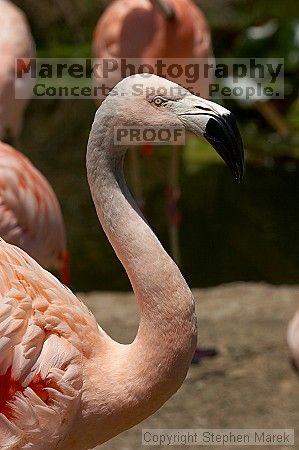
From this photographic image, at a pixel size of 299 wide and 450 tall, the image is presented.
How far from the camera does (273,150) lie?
8.25m

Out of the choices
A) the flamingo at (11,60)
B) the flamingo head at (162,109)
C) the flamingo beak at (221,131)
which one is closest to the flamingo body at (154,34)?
the flamingo at (11,60)

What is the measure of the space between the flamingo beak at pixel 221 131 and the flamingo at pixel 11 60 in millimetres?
2599

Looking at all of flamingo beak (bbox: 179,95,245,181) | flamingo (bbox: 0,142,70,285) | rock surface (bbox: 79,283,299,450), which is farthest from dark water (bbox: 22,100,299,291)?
flamingo beak (bbox: 179,95,245,181)

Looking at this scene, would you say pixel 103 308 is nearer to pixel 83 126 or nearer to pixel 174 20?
pixel 174 20

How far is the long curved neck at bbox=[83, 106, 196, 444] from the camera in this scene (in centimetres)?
243

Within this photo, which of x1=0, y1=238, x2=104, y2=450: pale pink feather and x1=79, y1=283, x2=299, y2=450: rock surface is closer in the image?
x1=0, y1=238, x2=104, y2=450: pale pink feather

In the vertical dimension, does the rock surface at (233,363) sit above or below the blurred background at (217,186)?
below

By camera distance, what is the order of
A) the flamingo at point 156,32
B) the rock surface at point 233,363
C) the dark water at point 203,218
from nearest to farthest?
the rock surface at point 233,363, the flamingo at point 156,32, the dark water at point 203,218

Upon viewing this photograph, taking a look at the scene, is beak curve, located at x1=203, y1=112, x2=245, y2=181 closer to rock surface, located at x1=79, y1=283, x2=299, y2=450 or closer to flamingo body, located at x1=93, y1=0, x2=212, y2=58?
rock surface, located at x1=79, y1=283, x2=299, y2=450

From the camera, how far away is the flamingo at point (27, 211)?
12.2 ft

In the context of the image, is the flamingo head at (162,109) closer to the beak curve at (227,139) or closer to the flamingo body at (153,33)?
the beak curve at (227,139)

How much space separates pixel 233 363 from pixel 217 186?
321 centimetres

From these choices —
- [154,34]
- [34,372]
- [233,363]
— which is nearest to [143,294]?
[34,372]

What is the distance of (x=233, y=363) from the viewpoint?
4820 mm
